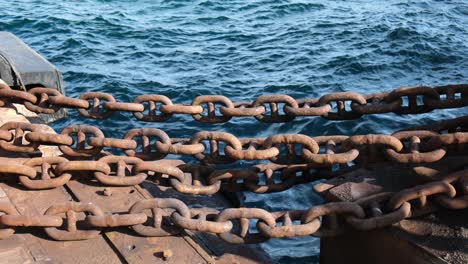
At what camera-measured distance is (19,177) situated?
2990mm

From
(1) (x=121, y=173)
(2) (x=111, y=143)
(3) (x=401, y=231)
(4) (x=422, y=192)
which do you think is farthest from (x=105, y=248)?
(4) (x=422, y=192)

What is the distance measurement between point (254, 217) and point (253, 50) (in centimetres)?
654

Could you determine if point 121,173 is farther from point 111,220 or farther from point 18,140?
point 18,140

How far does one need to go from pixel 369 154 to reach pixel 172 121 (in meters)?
3.61

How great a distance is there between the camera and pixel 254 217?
2691 mm

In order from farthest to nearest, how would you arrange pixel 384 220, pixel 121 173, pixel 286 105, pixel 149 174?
1. pixel 286 105
2. pixel 149 174
3. pixel 121 173
4. pixel 384 220

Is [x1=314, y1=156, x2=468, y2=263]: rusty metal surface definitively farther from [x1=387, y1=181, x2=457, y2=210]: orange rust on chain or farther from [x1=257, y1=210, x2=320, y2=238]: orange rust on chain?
[x1=257, y1=210, x2=320, y2=238]: orange rust on chain

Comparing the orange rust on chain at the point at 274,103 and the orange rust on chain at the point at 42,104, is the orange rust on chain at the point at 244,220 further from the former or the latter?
the orange rust on chain at the point at 42,104

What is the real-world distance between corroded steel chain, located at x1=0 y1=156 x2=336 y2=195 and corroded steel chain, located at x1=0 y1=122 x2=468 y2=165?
0.08 metres

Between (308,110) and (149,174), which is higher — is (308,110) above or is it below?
above

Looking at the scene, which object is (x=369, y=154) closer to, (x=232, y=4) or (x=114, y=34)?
(x=114, y=34)

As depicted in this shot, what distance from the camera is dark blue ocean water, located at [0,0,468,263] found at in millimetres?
6453

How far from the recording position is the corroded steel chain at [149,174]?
9.73 feet

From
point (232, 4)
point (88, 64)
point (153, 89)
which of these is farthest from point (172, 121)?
point (232, 4)
